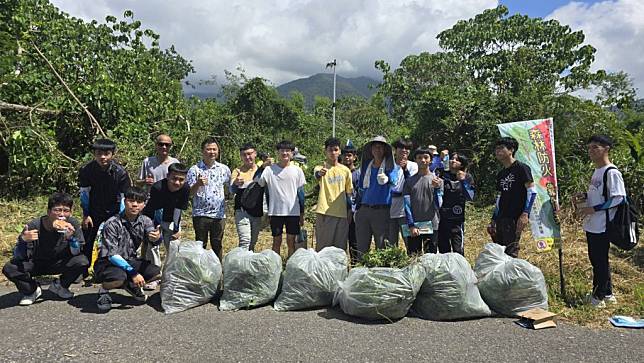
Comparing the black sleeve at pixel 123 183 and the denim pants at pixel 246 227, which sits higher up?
the black sleeve at pixel 123 183

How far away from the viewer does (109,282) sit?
380 centimetres

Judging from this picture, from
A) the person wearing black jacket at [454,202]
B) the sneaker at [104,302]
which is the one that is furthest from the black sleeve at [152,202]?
the person wearing black jacket at [454,202]

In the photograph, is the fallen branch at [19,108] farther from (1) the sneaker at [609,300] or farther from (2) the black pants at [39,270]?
(1) the sneaker at [609,300]

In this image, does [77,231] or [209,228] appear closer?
[77,231]

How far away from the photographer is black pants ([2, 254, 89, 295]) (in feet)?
12.7

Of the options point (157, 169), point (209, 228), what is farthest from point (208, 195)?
point (157, 169)

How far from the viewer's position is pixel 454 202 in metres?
4.46

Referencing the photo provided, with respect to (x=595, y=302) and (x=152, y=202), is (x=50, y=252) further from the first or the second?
(x=595, y=302)

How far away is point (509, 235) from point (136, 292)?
137 inches

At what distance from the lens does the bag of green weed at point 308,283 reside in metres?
3.84

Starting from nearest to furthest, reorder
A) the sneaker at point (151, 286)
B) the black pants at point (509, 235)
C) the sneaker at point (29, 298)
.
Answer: the sneaker at point (29, 298)
the black pants at point (509, 235)
the sneaker at point (151, 286)

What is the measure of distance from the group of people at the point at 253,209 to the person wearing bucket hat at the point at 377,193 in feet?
0.03

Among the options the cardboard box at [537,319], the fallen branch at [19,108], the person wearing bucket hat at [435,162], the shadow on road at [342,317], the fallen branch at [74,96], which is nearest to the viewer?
the cardboard box at [537,319]

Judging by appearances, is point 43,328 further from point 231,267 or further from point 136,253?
point 231,267
